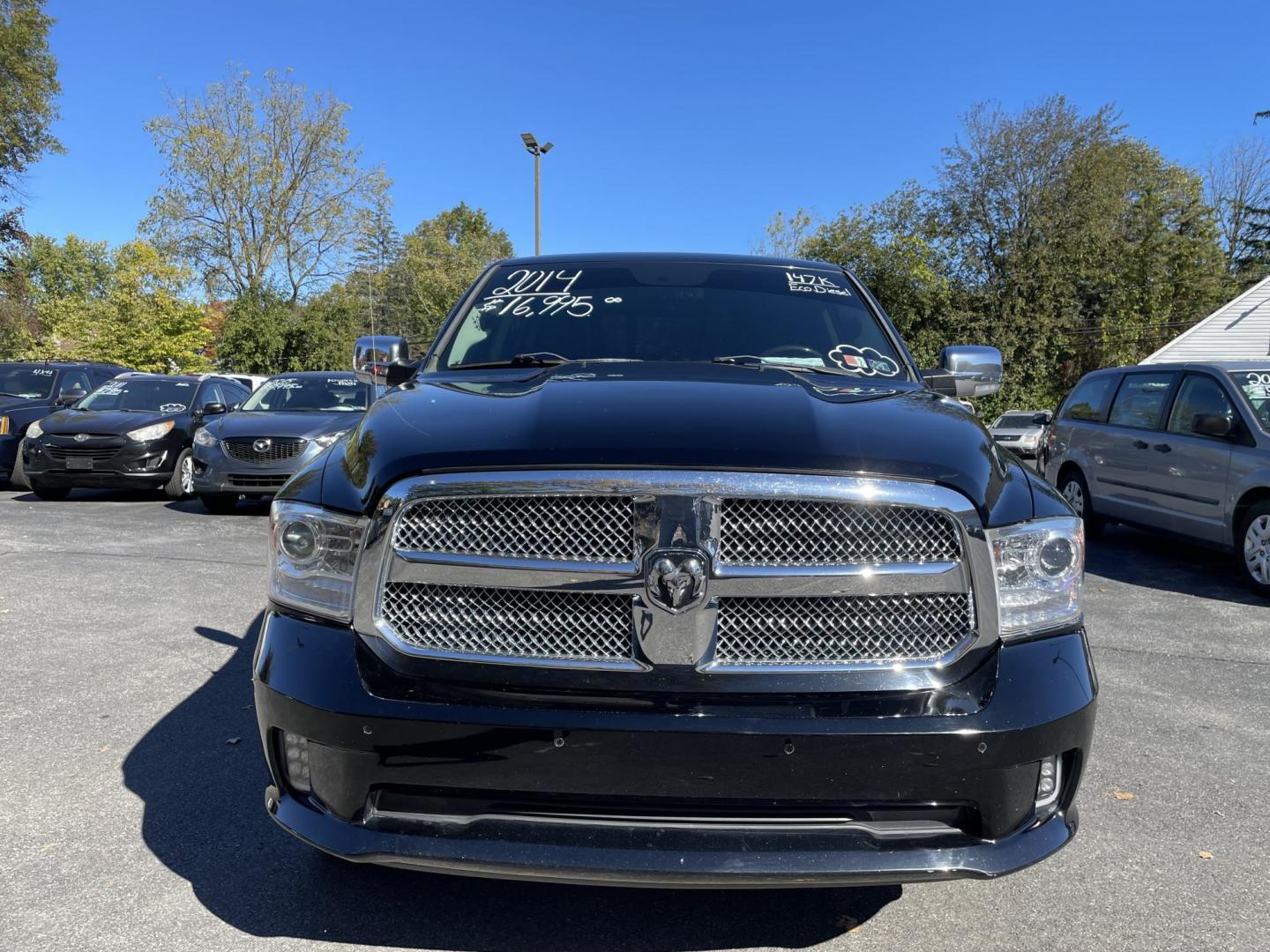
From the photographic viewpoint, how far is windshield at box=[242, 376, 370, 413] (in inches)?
449

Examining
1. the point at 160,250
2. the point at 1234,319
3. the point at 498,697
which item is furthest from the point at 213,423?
the point at 160,250

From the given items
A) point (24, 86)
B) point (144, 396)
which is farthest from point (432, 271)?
point (144, 396)

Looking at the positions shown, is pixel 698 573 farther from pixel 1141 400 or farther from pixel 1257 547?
pixel 1141 400

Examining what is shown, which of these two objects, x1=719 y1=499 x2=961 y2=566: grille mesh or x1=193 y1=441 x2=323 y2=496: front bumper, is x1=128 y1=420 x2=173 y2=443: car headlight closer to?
x1=193 y1=441 x2=323 y2=496: front bumper

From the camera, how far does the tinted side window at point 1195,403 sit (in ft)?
25.0

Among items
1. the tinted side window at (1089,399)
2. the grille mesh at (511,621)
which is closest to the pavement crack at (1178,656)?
the grille mesh at (511,621)

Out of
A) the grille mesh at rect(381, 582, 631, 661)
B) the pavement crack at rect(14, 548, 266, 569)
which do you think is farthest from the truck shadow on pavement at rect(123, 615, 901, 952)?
the pavement crack at rect(14, 548, 266, 569)

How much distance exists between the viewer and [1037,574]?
2.18 metres

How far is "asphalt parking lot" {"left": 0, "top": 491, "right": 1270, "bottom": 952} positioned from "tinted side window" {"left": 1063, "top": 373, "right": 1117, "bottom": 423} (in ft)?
14.9

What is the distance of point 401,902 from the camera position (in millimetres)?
2561

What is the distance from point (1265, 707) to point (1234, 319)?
31840 mm

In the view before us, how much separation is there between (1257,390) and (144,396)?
12510 millimetres

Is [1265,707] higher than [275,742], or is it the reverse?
[275,742]

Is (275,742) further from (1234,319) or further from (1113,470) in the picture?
(1234,319)
